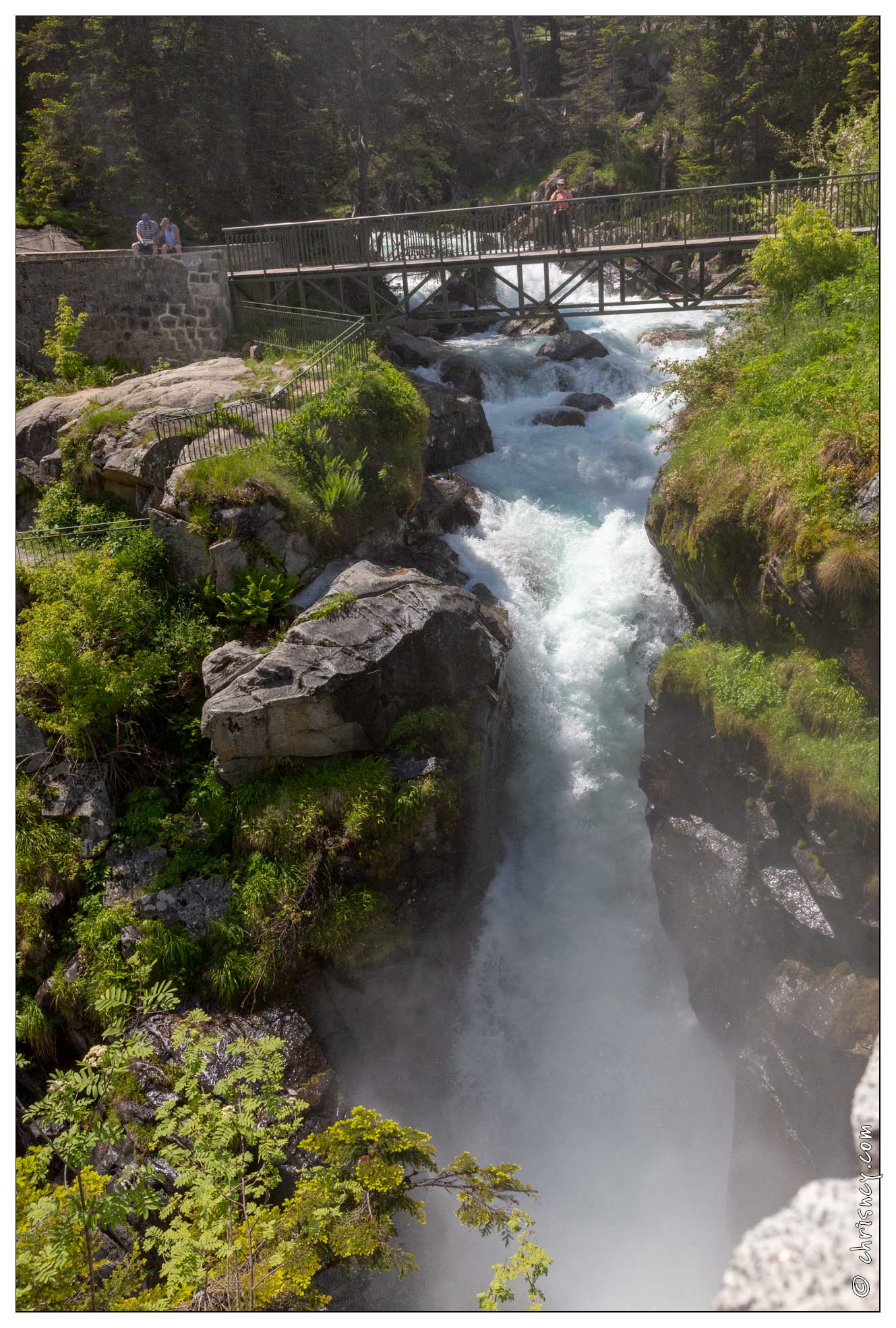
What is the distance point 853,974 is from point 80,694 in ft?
31.3

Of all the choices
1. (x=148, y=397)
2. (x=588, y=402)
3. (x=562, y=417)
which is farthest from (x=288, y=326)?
(x=588, y=402)

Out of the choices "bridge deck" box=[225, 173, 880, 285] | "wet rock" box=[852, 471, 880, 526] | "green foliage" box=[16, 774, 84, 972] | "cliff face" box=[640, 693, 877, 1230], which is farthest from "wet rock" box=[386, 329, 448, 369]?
"green foliage" box=[16, 774, 84, 972]

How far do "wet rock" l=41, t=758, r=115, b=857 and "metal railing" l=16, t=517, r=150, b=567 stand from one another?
3271 mm

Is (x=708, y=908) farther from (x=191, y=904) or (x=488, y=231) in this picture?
(x=488, y=231)

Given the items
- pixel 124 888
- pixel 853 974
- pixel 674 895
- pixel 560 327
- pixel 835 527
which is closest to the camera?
pixel 853 974

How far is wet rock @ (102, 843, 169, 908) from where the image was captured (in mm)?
10406

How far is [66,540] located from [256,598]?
10.6 feet

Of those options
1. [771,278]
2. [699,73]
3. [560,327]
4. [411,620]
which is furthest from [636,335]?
[411,620]

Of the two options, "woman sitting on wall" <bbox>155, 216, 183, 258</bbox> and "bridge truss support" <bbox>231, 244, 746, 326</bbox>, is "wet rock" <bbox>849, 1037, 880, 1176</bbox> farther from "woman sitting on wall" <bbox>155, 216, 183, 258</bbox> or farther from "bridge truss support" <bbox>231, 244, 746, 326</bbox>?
"woman sitting on wall" <bbox>155, 216, 183, 258</bbox>

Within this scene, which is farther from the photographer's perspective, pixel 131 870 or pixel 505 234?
pixel 505 234

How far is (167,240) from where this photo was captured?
17.4 meters

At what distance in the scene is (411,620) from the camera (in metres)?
11.5
